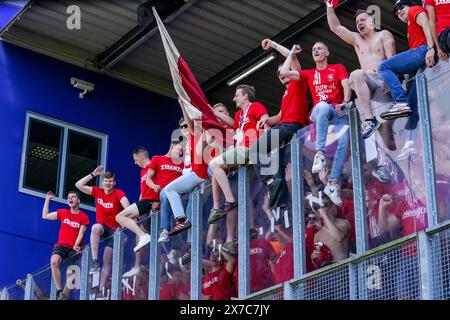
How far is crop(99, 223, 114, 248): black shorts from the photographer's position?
66.9ft

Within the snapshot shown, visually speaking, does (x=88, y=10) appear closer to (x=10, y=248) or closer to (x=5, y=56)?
(x=5, y=56)

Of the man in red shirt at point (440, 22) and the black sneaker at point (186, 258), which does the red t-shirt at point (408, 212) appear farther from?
the black sneaker at point (186, 258)

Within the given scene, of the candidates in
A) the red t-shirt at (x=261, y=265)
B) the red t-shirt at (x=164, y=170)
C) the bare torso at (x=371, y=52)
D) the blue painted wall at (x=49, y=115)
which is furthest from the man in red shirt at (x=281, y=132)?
the blue painted wall at (x=49, y=115)

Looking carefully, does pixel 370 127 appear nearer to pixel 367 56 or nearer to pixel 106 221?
pixel 367 56

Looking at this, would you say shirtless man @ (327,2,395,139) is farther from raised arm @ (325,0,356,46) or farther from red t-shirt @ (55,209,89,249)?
red t-shirt @ (55,209,89,249)

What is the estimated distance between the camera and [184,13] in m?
25.5

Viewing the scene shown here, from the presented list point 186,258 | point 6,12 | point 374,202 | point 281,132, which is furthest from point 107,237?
point 6,12

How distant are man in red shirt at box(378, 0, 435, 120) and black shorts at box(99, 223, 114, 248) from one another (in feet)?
23.3

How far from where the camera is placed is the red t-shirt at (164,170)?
20.0 m

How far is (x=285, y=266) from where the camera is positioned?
16.0 m
